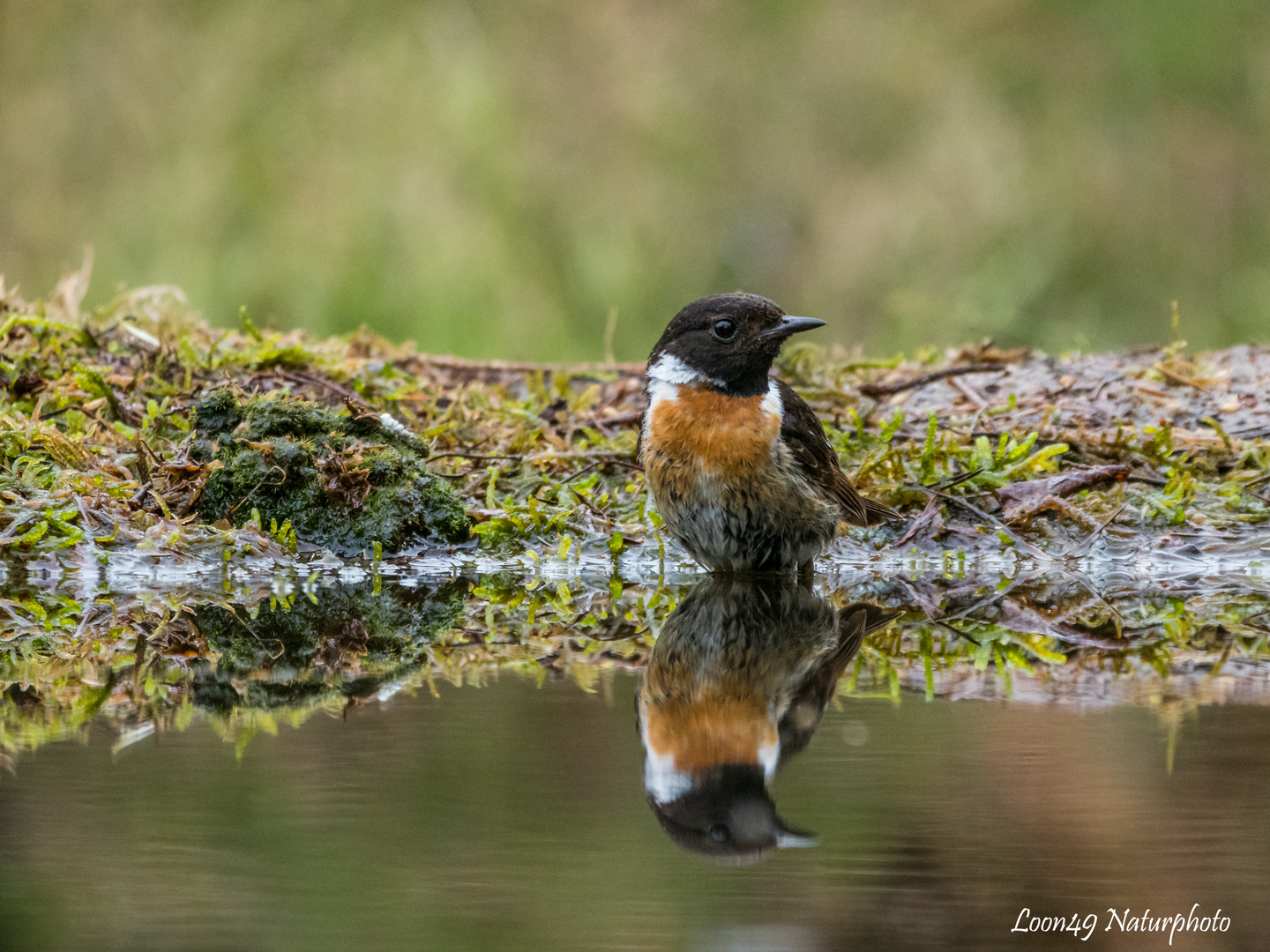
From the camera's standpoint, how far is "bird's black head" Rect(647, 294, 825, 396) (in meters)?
5.20

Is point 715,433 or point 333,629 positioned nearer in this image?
point 333,629

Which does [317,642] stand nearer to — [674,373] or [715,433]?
[715,433]

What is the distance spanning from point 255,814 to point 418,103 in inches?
388

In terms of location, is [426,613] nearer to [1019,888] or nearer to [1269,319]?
[1019,888]

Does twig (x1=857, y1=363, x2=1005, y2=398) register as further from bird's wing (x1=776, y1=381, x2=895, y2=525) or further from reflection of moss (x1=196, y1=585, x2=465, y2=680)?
reflection of moss (x1=196, y1=585, x2=465, y2=680)

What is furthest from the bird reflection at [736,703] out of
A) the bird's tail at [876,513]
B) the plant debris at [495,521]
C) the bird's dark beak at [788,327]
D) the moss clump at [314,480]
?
the moss clump at [314,480]

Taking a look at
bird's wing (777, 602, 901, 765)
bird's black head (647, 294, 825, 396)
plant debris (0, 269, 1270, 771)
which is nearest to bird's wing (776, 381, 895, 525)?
bird's black head (647, 294, 825, 396)

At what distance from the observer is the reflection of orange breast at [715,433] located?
5008 mm

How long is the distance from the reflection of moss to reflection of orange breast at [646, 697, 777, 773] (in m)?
0.87

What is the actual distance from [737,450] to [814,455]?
0.31m

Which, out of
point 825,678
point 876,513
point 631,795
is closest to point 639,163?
point 876,513

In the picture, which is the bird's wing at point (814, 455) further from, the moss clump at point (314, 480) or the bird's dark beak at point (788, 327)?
the moss clump at point (314, 480)

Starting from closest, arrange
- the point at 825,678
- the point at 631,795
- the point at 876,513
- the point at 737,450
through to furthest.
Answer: the point at 631,795 → the point at 825,678 → the point at 737,450 → the point at 876,513

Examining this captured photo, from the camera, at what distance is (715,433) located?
16.5ft
